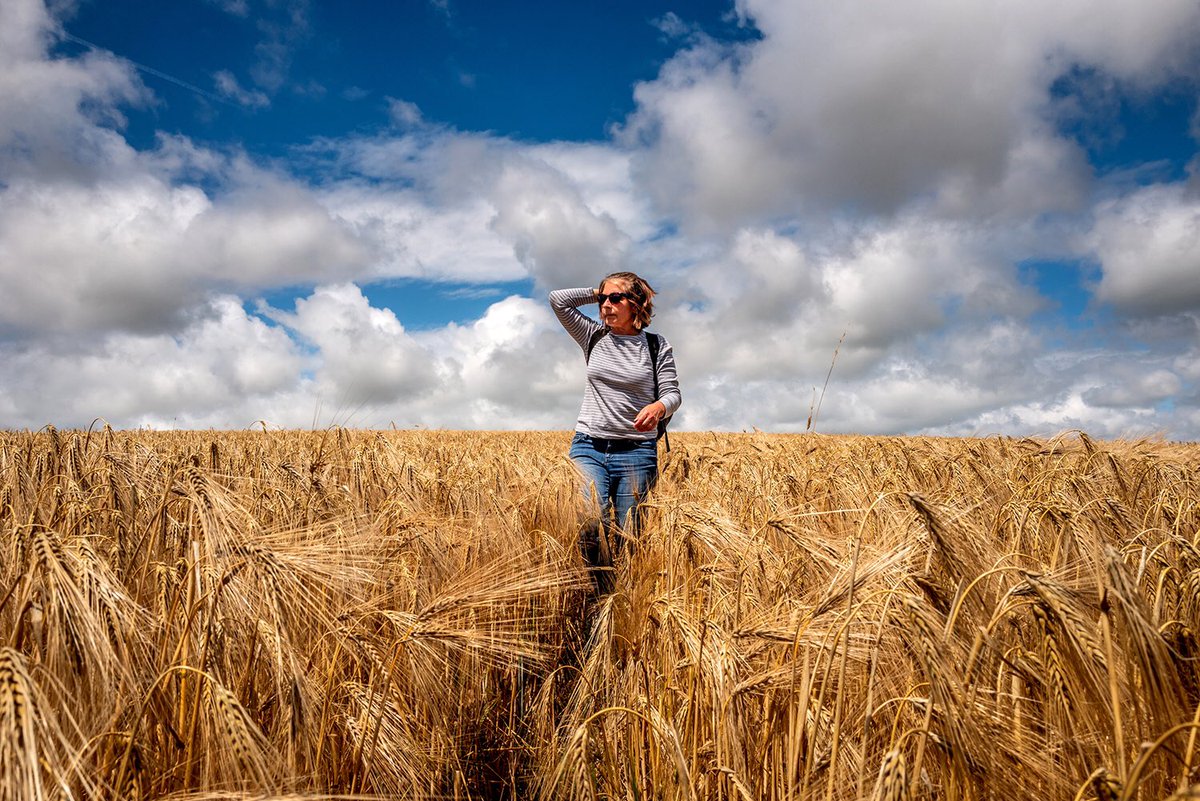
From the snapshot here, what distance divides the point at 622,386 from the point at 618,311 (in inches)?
19.0

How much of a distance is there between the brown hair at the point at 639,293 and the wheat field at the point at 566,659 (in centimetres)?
150

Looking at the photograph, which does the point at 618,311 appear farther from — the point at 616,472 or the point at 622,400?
the point at 616,472

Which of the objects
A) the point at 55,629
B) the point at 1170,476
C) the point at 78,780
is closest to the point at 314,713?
the point at 78,780

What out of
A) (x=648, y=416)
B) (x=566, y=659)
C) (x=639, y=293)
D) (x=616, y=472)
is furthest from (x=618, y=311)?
(x=566, y=659)

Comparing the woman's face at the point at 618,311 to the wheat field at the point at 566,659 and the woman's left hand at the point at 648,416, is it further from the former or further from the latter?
the wheat field at the point at 566,659

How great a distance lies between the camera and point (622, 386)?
399cm

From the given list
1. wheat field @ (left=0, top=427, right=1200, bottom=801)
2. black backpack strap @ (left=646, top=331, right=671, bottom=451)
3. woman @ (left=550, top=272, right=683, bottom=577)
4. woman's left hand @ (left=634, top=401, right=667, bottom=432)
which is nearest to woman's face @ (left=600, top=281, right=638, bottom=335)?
woman @ (left=550, top=272, right=683, bottom=577)

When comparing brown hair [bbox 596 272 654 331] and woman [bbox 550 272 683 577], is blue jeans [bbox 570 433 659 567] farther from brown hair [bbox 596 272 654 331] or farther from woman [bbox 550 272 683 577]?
brown hair [bbox 596 272 654 331]

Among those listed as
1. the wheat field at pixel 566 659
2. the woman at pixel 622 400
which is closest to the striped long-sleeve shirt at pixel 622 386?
the woman at pixel 622 400

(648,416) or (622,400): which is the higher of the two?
(622,400)

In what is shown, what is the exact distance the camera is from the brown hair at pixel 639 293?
13.4 ft

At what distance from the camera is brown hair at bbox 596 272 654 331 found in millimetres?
4070

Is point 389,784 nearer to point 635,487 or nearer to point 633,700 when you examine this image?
point 633,700

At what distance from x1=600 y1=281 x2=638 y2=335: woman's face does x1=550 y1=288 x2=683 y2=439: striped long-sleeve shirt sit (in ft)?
0.32
